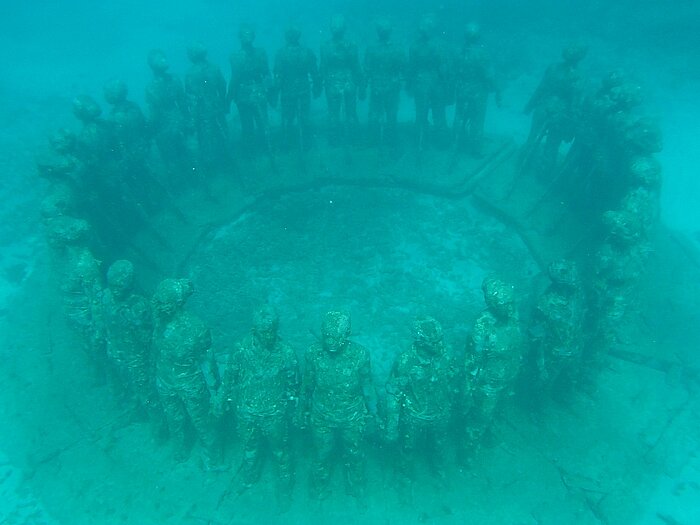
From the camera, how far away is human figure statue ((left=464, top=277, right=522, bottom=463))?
20.2ft

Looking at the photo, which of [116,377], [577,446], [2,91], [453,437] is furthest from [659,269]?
[2,91]

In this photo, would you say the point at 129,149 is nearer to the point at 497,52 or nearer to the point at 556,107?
the point at 556,107

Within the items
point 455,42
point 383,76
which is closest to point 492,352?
point 383,76

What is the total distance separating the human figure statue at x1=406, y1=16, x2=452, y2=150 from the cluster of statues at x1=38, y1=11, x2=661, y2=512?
52 centimetres

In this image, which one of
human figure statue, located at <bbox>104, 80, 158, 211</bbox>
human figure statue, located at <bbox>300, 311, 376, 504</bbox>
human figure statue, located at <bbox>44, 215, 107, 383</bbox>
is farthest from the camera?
human figure statue, located at <bbox>104, 80, 158, 211</bbox>

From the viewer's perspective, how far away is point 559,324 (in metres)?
6.79

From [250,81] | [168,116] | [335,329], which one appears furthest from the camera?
[250,81]

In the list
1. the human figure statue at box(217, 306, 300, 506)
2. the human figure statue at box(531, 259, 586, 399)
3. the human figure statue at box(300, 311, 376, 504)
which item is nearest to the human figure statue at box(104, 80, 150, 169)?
the human figure statue at box(217, 306, 300, 506)

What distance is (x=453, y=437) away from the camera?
702cm

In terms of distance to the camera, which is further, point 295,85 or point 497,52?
point 497,52

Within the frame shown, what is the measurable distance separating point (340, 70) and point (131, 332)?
9.45m

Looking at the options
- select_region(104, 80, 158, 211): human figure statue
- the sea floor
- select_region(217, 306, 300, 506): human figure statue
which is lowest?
the sea floor

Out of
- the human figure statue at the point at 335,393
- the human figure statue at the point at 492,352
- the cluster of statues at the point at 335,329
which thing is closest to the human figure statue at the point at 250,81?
the cluster of statues at the point at 335,329

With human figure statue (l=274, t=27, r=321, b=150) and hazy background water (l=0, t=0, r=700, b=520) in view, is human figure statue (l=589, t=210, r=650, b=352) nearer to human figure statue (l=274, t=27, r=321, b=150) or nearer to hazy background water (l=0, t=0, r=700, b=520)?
human figure statue (l=274, t=27, r=321, b=150)
